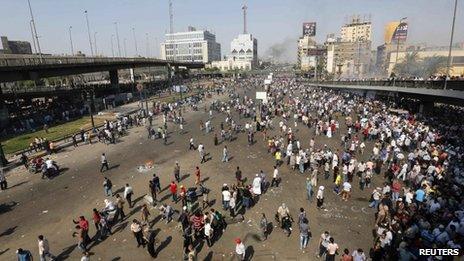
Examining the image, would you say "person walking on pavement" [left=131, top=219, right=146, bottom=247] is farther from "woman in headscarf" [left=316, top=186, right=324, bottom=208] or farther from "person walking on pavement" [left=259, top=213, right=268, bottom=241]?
"woman in headscarf" [left=316, top=186, right=324, bottom=208]

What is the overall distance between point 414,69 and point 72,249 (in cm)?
13535

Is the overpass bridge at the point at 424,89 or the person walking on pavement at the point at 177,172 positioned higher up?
the overpass bridge at the point at 424,89

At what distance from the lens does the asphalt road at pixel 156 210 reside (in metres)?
13.6

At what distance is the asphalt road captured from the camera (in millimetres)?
13641

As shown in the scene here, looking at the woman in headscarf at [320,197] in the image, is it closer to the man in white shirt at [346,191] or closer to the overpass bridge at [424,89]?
the man in white shirt at [346,191]

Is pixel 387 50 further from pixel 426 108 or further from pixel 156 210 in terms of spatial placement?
pixel 156 210

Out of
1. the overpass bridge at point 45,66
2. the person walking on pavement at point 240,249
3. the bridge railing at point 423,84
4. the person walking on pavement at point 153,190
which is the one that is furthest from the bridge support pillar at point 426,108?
the overpass bridge at point 45,66

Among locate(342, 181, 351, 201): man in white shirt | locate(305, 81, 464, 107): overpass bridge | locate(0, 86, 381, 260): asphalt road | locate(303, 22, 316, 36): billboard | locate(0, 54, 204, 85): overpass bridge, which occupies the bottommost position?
locate(0, 86, 381, 260): asphalt road

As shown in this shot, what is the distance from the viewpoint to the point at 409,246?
39.8ft

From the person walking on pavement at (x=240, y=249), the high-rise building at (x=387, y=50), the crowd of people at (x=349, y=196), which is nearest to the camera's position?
the person walking on pavement at (x=240, y=249)

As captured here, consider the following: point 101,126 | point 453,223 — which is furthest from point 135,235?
point 101,126

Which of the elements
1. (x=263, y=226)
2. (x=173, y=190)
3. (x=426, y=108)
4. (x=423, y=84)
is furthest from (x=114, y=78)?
(x=263, y=226)

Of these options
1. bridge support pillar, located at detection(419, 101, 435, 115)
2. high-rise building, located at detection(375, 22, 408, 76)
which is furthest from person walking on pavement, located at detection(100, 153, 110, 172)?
high-rise building, located at detection(375, 22, 408, 76)

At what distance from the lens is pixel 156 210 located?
17141 millimetres
